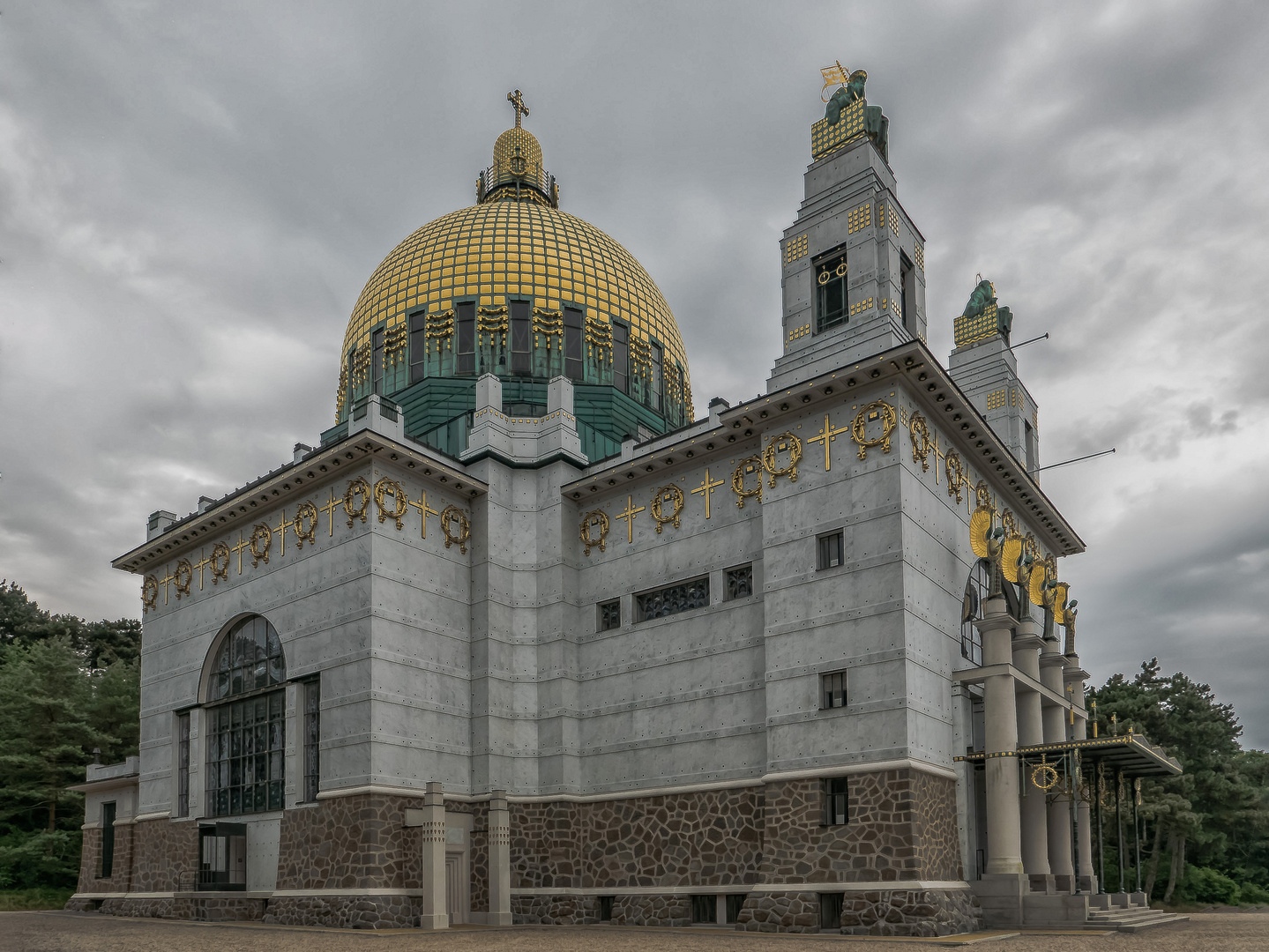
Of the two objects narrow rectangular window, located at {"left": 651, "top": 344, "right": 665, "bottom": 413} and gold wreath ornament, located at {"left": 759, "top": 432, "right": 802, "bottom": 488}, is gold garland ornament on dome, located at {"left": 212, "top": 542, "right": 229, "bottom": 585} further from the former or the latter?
gold wreath ornament, located at {"left": 759, "top": 432, "right": 802, "bottom": 488}

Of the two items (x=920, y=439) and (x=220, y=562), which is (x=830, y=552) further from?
(x=220, y=562)

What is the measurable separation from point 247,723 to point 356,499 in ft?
24.5

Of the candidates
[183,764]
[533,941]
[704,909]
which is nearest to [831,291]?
[704,909]

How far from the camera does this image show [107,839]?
3697 centimetres

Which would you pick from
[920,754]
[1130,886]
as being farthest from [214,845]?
[1130,886]

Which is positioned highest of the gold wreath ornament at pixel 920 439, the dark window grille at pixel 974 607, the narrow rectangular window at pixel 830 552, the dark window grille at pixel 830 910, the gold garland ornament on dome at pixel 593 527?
the gold wreath ornament at pixel 920 439

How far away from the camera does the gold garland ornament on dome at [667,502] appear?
95.7 feet

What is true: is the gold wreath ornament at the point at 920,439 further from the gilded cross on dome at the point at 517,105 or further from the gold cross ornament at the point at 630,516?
the gilded cross on dome at the point at 517,105

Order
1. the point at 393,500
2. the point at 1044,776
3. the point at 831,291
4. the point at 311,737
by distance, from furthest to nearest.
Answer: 1. the point at 393,500
2. the point at 311,737
3. the point at 831,291
4. the point at 1044,776

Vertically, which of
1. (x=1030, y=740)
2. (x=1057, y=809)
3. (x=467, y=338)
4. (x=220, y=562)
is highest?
(x=467, y=338)

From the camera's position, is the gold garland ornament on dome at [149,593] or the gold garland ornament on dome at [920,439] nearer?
the gold garland ornament on dome at [920,439]

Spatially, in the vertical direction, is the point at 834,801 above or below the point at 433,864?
above

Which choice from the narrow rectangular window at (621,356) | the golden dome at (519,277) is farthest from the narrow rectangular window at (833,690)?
the golden dome at (519,277)

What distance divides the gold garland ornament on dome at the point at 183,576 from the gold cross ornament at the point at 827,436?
1958 centimetres
